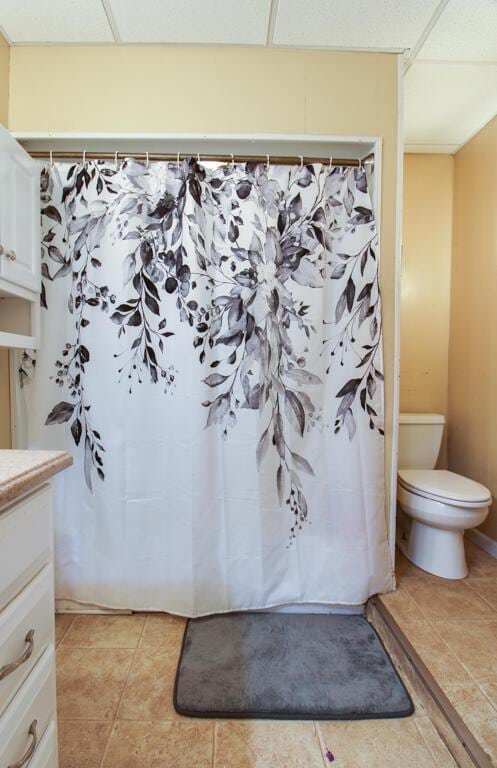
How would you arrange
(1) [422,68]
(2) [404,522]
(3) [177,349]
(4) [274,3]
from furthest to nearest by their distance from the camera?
1. (2) [404,522]
2. (1) [422,68]
3. (3) [177,349]
4. (4) [274,3]

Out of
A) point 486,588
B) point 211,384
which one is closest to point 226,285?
point 211,384

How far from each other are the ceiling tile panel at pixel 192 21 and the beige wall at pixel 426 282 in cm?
127

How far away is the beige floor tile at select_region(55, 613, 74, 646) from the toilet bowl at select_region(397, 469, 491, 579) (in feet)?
5.27

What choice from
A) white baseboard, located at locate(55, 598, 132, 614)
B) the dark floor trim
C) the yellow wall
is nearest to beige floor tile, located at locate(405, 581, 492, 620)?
the dark floor trim

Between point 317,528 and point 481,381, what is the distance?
128 centimetres

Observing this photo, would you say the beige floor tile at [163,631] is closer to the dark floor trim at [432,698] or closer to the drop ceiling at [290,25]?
the dark floor trim at [432,698]

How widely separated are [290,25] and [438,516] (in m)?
2.14

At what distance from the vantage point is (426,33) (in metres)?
1.38

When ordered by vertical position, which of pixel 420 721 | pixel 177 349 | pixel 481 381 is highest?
pixel 177 349

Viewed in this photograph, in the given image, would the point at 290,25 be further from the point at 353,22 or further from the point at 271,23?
the point at 353,22

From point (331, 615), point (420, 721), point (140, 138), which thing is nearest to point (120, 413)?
point (140, 138)

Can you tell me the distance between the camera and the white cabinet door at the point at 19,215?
1.17m

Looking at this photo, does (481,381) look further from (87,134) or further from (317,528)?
(87,134)

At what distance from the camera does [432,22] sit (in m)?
1.33
